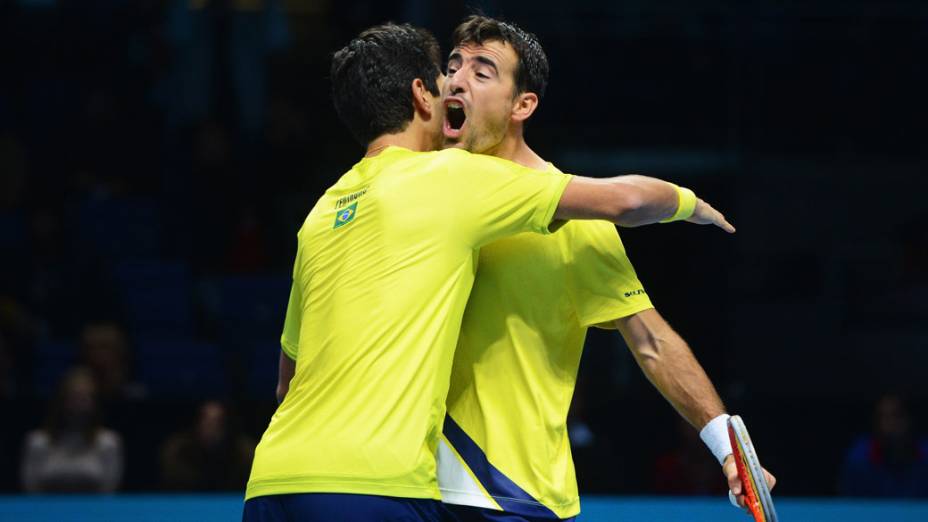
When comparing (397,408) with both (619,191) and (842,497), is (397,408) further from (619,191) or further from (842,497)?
(842,497)

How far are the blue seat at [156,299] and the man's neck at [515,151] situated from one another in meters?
6.52

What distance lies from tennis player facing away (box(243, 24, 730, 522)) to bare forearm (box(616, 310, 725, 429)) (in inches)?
11.6

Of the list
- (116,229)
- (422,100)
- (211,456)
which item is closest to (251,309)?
(116,229)

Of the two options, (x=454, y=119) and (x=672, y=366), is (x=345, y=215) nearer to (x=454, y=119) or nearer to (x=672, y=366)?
(x=454, y=119)

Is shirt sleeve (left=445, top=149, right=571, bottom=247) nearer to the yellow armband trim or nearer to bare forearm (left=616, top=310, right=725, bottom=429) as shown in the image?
the yellow armband trim

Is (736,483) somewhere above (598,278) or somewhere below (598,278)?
below

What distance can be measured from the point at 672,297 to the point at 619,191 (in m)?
7.07

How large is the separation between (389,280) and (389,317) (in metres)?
0.08

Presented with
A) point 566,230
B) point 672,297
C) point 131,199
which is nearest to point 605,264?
point 566,230

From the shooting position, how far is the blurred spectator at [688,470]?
303 inches

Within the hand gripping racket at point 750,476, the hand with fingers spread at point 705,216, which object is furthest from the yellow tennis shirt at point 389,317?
the hand gripping racket at point 750,476

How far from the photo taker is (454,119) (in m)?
3.40

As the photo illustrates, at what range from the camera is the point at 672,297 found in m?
10.1

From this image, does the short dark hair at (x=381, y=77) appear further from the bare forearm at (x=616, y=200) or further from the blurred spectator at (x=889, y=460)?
the blurred spectator at (x=889, y=460)
